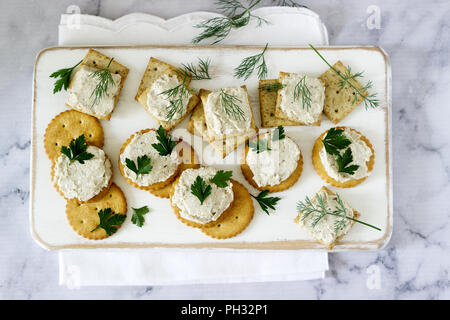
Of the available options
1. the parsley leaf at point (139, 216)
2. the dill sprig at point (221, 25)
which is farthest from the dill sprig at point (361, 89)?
the parsley leaf at point (139, 216)

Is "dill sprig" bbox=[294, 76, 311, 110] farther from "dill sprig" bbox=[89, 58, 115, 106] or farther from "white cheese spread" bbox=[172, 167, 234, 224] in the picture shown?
"dill sprig" bbox=[89, 58, 115, 106]

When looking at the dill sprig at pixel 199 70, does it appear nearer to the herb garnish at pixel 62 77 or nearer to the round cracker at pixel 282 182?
the round cracker at pixel 282 182

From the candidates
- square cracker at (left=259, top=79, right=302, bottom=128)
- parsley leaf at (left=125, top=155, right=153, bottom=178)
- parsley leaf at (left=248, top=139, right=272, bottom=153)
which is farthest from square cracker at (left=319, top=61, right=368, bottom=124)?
parsley leaf at (left=125, top=155, right=153, bottom=178)

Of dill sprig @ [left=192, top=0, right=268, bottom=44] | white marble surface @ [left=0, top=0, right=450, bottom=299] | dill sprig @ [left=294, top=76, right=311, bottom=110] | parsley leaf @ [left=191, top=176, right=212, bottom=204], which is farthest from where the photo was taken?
white marble surface @ [left=0, top=0, right=450, bottom=299]

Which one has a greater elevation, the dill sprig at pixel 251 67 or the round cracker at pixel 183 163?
the dill sprig at pixel 251 67

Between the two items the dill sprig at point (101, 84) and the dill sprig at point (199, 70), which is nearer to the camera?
the dill sprig at point (101, 84)
